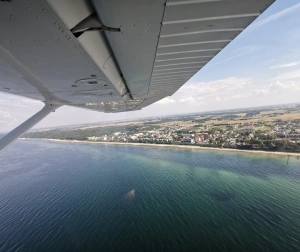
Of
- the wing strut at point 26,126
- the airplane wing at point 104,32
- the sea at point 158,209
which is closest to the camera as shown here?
the airplane wing at point 104,32

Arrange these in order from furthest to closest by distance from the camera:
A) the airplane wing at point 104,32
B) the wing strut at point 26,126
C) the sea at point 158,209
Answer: the sea at point 158,209 → the wing strut at point 26,126 → the airplane wing at point 104,32

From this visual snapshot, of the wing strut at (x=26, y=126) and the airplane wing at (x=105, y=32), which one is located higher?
the airplane wing at (x=105, y=32)

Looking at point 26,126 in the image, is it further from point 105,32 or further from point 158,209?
point 158,209

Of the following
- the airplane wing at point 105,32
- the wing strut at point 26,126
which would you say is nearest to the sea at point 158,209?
the wing strut at point 26,126

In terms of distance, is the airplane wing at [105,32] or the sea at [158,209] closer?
the airplane wing at [105,32]

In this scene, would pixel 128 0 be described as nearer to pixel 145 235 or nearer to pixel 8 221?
pixel 145 235

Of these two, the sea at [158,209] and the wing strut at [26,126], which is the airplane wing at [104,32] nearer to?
the wing strut at [26,126]

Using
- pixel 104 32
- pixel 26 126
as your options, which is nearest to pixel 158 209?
pixel 26 126

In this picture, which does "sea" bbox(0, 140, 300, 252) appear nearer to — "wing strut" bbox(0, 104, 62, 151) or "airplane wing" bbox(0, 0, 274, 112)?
"wing strut" bbox(0, 104, 62, 151)
